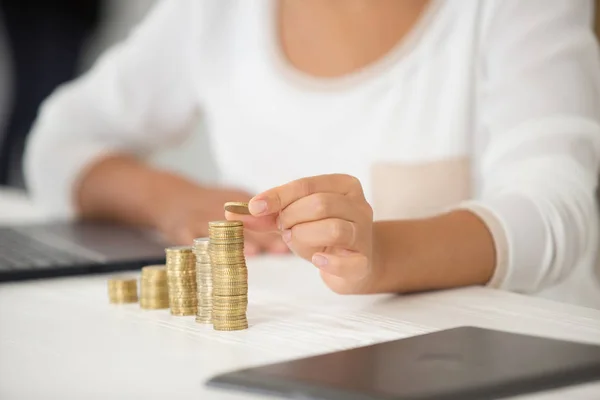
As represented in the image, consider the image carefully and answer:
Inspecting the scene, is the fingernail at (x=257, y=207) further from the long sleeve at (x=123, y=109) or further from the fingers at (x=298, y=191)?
the long sleeve at (x=123, y=109)

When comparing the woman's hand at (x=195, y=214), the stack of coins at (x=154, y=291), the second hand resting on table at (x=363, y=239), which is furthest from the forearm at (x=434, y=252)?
the woman's hand at (x=195, y=214)

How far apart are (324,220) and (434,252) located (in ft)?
0.63

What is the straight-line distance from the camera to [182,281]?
85 cm

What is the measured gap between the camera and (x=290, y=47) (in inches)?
57.6

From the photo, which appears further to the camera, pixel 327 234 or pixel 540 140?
pixel 540 140

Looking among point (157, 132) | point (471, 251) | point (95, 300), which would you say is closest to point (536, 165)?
point (471, 251)

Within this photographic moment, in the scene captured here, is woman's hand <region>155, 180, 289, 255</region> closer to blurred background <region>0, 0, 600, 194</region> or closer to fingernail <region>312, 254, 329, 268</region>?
fingernail <region>312, 254, 329, 268</region>

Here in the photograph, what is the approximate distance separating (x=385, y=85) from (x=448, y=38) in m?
0.11

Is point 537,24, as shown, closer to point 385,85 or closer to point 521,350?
point 385,85

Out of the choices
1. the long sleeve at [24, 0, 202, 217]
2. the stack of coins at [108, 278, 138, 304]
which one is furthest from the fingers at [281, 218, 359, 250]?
the long sleeve at [24, 0, 202, 217]

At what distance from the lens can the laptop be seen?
1.09 metres

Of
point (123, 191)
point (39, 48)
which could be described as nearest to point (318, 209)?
point (123, 191)

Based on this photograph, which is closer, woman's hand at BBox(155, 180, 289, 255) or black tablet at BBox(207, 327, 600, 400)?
black tablet at BBox(207, 327, 600, 400)

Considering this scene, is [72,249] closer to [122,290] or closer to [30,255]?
[30,255]
